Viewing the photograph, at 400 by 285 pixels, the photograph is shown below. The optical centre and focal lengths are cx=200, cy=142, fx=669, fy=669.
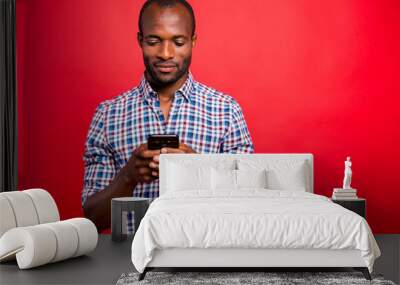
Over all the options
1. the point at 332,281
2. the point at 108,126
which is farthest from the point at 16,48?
the point at 332,281

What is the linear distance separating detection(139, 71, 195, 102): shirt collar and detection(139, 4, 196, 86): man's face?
0.22ft

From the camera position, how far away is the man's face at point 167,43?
6902 mm

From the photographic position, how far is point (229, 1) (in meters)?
7.02

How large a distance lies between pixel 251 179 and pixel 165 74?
1.46 m

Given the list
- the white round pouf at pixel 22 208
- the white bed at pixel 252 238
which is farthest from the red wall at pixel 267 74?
the white bed at pixel 252 238

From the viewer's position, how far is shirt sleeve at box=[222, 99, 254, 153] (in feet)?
22.8

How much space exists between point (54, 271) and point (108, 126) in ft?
7.26

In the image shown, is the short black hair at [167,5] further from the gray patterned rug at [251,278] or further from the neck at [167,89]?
the gray patterned rug at [251,278]

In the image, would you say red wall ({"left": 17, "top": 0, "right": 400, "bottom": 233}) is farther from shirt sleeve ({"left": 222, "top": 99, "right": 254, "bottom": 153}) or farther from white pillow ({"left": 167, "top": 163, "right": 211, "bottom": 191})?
white pillow ({"left": 167, "top": 163, "right": 211, "bottom": 191})

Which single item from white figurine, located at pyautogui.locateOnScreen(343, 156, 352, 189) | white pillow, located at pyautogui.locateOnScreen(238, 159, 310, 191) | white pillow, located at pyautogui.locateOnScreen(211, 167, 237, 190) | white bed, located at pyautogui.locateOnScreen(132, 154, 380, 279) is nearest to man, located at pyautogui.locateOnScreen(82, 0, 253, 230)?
white pillow, located at pyautogui.locateOnScreen(238, 159, 310, 191)

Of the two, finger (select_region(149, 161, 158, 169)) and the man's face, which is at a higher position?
the man's face

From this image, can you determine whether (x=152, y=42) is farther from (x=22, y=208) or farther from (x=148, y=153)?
(x=22, y=208)

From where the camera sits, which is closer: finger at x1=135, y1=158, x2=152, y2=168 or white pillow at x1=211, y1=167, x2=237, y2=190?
white pillow at x1=211, y1=167, x2=237, y2=190

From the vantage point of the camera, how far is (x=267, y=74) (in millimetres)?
7020
